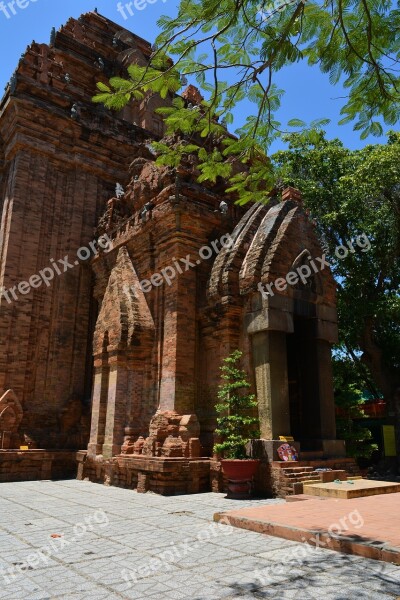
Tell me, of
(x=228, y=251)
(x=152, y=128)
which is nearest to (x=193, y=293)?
(x=228, y=251)

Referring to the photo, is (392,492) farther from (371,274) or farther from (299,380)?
(371,274)

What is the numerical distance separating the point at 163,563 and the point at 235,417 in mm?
5113

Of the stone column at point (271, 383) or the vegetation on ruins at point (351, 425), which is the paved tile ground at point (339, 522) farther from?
the vegetation on ruins at point (351, 425)

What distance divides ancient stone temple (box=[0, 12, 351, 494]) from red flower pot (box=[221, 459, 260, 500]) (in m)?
0.47

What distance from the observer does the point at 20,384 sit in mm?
14984

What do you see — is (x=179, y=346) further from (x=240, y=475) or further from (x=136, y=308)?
(x=240, y=475)

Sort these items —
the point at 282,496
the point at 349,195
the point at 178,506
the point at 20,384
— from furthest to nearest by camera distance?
the point at 349,195 < the point at 20,384 < the point at 282,496 < the point at 178,506

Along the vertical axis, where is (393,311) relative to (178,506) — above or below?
above

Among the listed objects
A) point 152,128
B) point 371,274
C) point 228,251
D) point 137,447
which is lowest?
point 137,447

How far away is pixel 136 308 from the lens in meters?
13.3

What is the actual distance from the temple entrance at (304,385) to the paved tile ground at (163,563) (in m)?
4.56

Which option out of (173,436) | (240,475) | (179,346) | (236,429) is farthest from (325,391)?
(173,436)

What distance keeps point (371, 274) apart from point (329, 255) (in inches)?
66.4

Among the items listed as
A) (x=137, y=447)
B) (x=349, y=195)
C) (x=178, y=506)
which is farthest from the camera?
(x=349, y=195)
